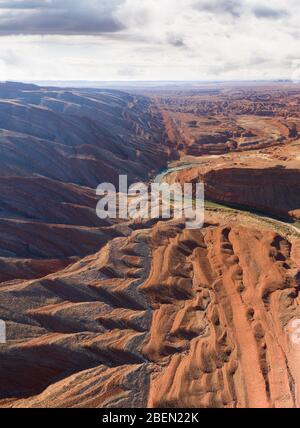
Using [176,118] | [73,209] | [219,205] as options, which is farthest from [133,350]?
[176,118]

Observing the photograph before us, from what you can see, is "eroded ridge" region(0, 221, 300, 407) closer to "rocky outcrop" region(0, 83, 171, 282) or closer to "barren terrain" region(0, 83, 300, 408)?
"barren terrain" region(0, 83, 300, 408)

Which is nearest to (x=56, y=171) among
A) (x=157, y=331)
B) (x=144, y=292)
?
(x=144, y=292)

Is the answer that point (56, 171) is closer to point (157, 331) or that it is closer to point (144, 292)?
point (144, 292)

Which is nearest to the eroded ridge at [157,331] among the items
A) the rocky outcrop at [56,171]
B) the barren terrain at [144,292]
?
the barren terrain at [144,292]

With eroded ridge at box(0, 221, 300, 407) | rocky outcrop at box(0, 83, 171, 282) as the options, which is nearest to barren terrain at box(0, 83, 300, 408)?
eroded ridge at box(0, 221, 300, 407)

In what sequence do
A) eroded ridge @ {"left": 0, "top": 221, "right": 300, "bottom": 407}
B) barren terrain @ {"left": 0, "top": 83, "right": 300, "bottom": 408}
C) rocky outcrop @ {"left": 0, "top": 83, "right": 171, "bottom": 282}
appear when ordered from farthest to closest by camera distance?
rocky outcrop @ {"left": 0, "top": 83, "right": 171, "bottom": 282} < barren terrain @ {"left": 0, "top": 83, "right": 300, "bottom": 408} < eroded ridge @ {"left": 0, "top": 221, "right": 300, "bottom": 407}

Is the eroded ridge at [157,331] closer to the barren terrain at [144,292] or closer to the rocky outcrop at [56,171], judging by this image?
the barren terrain at [144,292]

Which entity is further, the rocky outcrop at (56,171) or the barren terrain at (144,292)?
the rocky outcrop at (56,171)

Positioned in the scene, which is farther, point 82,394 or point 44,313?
point 44,313

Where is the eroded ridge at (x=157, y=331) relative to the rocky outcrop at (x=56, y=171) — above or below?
below

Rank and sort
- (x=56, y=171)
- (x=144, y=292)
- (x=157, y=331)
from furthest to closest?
(x=56, y=171), (x=144, y=292), (x=157, y=331)
